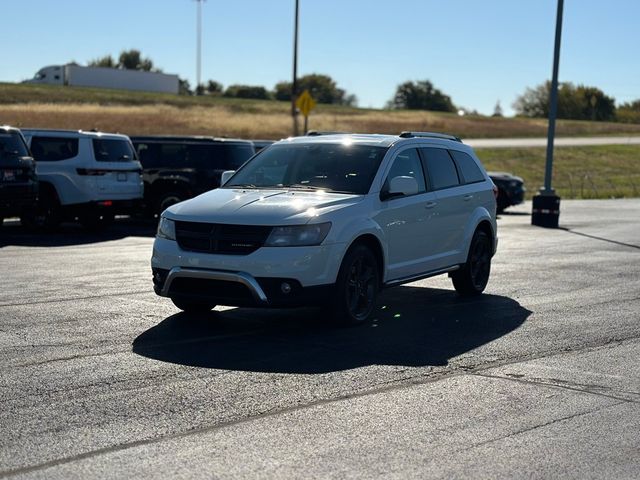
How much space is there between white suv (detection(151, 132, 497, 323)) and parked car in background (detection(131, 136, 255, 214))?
36.1ft

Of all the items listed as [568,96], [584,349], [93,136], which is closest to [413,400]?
[584,349]

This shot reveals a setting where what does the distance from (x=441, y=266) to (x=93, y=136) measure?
10921mm

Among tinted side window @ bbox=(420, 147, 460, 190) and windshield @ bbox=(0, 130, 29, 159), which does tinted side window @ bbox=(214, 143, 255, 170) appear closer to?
windshield @ bbox=(0, 130, 29, 159)

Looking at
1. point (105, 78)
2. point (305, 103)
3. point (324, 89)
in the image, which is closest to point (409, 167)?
point (305, 103)

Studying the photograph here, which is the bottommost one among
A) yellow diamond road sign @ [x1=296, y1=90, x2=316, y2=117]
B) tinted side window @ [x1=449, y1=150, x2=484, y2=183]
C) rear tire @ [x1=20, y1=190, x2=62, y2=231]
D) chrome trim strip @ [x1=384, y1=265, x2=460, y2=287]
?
rear tire @ [x1=20, y1=190, x2=62, y2=231]

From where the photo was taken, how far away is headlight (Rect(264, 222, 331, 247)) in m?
9.52

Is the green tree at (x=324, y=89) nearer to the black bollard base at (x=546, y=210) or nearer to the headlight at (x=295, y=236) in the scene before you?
the black bollard base at (x=546, y=210)

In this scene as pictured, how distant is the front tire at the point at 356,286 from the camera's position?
9914 millimetres

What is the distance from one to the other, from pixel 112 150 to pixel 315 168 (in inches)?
436

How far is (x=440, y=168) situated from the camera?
1213cm

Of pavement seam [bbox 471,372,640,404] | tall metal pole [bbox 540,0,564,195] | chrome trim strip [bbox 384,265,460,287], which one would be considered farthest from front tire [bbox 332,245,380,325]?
tall metal pole [bbox 540,0,564,195]

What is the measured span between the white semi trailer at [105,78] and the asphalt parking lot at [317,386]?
91.6 m

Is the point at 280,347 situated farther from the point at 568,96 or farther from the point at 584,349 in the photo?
the point at 568,96

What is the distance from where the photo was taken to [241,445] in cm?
611
